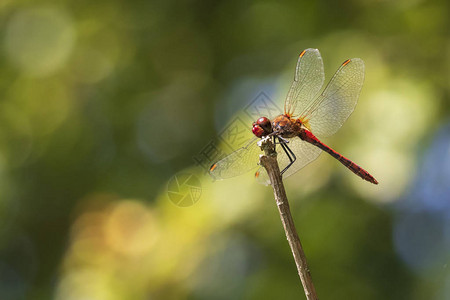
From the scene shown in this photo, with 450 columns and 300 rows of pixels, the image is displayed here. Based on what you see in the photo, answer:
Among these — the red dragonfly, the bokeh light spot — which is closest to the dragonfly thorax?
the red dragonfly

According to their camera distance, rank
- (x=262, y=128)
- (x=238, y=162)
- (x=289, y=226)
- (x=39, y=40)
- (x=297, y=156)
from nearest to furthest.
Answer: (x=289, y=226), (x=262, y=128), (x=238, y=162), (x=297, y=156), (x=39, y=40)

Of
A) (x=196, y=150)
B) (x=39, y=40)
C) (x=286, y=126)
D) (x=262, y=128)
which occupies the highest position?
(x=39, y=40)

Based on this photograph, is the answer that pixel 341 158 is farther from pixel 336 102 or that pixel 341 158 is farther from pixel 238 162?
pixel 238 162

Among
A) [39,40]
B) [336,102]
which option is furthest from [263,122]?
[39,40]

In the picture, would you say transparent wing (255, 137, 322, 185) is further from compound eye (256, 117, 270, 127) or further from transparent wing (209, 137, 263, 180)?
compound eye (256, 117, 270, 127)

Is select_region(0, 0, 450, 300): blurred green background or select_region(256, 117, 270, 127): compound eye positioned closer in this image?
select_region(256, 117, 270, 127): compound eye

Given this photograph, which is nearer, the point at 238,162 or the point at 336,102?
the point at 238,162

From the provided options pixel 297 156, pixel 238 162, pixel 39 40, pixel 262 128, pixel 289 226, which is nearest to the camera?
pixel 289 226
